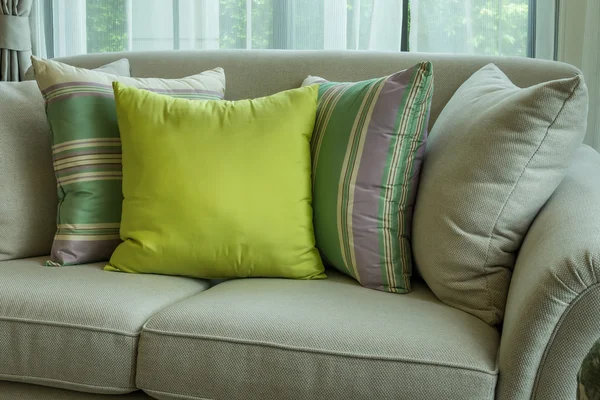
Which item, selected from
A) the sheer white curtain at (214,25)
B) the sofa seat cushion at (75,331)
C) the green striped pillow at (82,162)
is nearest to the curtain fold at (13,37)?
the sheer white curtain at (214,25)

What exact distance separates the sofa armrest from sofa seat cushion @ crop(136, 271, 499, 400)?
5 cm

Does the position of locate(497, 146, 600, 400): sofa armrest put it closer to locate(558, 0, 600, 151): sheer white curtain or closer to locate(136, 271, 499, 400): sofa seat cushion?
locate(136, 271, 499, 400): sofa seat cushion

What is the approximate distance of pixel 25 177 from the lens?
1940mm

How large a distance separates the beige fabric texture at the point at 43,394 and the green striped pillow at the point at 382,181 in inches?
20.5

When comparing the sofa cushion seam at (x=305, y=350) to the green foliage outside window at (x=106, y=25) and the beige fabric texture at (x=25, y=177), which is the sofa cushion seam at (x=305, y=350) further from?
the green foliage outside window at (x=106, y=25)

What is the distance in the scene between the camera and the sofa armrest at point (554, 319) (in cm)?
120

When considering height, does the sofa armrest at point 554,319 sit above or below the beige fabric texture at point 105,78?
below

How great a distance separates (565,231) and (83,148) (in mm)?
1123

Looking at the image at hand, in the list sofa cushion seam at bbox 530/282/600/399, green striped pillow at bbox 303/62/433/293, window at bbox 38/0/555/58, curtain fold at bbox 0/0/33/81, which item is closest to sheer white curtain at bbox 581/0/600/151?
window at bbox 38/0/555/58

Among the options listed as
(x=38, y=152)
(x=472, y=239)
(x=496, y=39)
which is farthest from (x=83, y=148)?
(x=496, y=39)

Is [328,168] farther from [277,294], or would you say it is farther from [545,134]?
Answer: [545,134]

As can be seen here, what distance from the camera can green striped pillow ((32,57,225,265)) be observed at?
1842mm

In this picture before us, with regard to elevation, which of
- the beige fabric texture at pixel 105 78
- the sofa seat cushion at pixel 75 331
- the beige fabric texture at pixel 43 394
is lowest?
the beige fabric texture at pixel 43 394

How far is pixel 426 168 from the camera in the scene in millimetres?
1670
